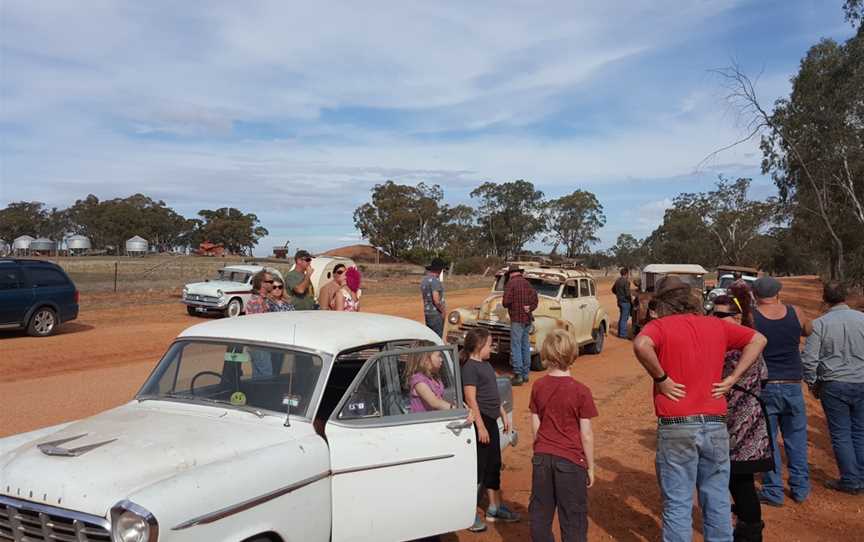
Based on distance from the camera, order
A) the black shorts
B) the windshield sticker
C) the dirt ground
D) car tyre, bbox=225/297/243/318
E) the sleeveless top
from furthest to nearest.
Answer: car tyre, bbox=225/297/243/318 → the sleeveless top → the dirt ground → the black shorts → the windshield sticker

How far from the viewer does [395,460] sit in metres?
3.95

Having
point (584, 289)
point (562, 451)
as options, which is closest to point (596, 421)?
point (562, 451)

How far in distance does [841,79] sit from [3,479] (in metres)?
28.4

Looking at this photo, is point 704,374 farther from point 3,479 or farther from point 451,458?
point 3,479

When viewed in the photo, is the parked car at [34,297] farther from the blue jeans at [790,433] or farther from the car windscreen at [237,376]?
the blue jeans at [790,433]

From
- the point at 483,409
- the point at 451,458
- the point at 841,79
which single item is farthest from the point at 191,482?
the point at 841,79

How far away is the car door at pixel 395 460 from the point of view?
379cm

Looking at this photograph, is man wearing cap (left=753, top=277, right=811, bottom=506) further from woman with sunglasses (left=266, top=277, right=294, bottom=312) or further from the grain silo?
the grain silo

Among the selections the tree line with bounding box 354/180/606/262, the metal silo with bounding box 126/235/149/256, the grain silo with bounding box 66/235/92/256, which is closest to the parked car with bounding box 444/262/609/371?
the tree line with bounding box 354/180/606/262

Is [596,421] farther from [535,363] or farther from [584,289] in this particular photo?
[584,289]

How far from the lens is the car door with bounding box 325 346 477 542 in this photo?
12.4 feet

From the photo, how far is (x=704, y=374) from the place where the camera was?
154 inches

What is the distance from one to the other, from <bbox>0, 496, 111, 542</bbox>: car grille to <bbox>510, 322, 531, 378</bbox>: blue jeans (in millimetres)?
8290

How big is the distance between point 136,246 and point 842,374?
8647 cm
